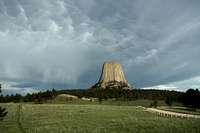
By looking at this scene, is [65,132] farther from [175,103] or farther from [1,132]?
[175,103]

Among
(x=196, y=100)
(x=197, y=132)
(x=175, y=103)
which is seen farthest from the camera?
(x=175, y=103)

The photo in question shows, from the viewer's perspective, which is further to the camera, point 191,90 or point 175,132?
point 191,90

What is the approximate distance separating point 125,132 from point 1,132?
1452 cm

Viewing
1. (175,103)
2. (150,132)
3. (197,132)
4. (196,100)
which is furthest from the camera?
(175,103)

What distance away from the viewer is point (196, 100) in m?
131

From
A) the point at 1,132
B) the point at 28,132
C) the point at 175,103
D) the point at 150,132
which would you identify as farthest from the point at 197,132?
the point at 175,103

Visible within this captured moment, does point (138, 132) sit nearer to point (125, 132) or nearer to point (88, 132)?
point (125, 132)

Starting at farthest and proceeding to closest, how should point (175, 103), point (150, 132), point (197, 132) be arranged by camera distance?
point (175, 103)
point (150, 132)
point (197, 132)

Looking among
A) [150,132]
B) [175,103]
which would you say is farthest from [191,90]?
[150,132]

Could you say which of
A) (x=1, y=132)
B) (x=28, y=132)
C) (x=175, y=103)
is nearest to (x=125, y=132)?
(x=28, y=132)

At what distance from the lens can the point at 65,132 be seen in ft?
133

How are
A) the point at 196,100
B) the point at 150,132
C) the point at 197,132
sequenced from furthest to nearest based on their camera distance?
the point at 196,100, the point at 150,132, the point at 197,132

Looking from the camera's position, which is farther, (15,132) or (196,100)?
(196,100)

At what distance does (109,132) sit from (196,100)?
97707mm
